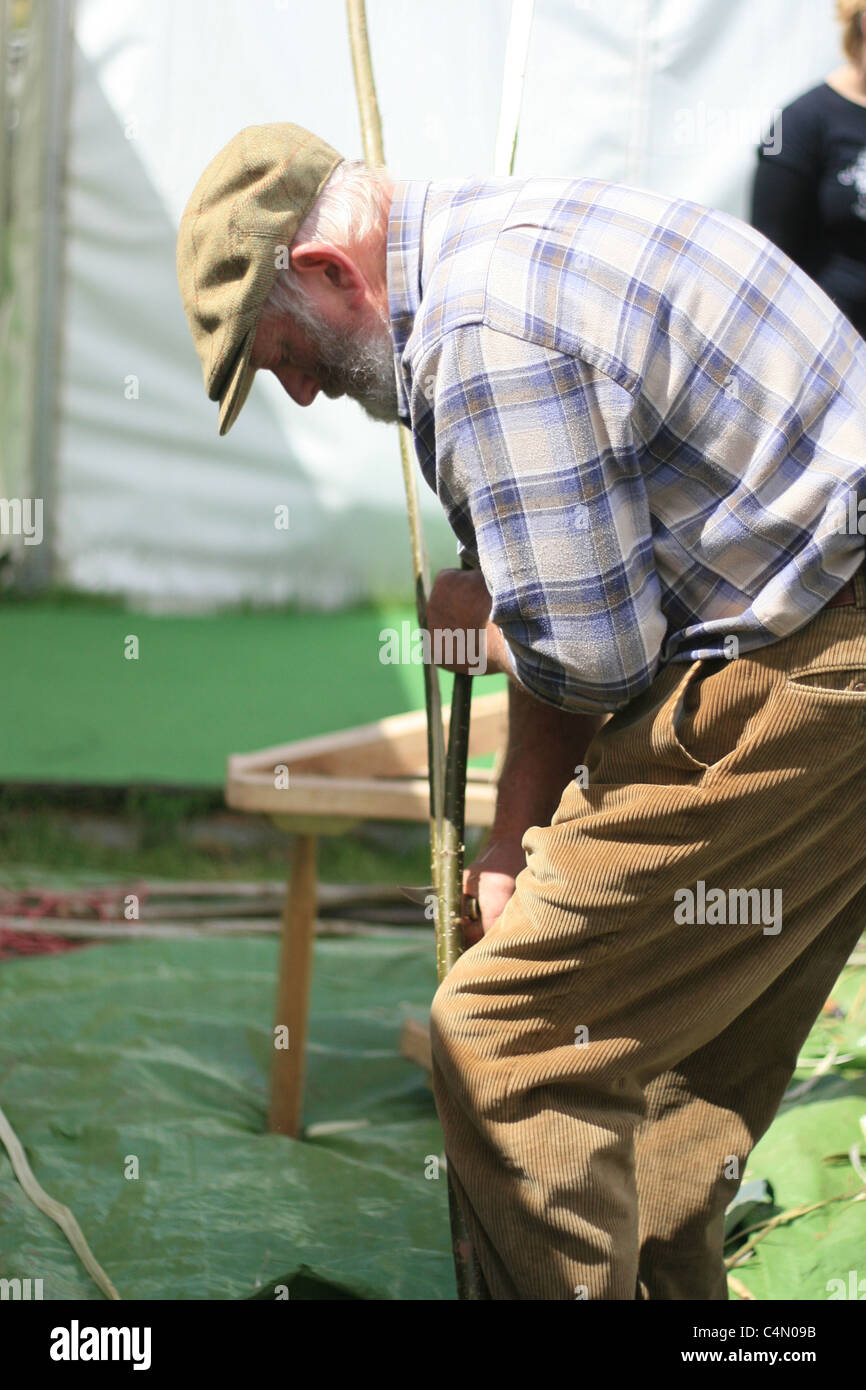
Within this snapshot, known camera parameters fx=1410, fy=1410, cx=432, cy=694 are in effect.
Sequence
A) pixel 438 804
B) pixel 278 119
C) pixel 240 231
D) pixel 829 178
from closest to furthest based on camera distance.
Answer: pixel 240 231 → pixel 438 804 → pixel 829 178 → pixel 278 119

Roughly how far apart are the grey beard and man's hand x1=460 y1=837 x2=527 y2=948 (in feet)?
2.31

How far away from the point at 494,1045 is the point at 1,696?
407 cm

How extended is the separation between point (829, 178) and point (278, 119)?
10.1ft

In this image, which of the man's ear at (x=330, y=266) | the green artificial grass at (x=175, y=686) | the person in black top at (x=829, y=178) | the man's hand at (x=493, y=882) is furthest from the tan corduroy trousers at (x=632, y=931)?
the green artificial grass at (x=175, y=686)

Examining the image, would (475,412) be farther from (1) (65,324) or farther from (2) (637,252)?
(1) (65,324)

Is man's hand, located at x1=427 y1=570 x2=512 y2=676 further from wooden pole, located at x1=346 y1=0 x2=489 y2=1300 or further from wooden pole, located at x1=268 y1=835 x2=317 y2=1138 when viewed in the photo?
wooden pole, located at x1=268 y1=835 x2=317 y2=1138

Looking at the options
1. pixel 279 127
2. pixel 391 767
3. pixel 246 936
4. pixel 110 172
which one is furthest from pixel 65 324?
pixel 279 127

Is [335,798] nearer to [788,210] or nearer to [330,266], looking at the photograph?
[330,266]

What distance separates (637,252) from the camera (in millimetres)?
1678

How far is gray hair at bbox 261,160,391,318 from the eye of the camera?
1.78 metres

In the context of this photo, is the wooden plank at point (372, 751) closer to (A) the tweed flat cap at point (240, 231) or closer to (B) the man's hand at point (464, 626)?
(B) the man's hand at point (464, 626)

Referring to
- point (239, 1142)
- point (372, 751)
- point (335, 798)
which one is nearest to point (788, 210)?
point (372, 751)

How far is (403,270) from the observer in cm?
177
